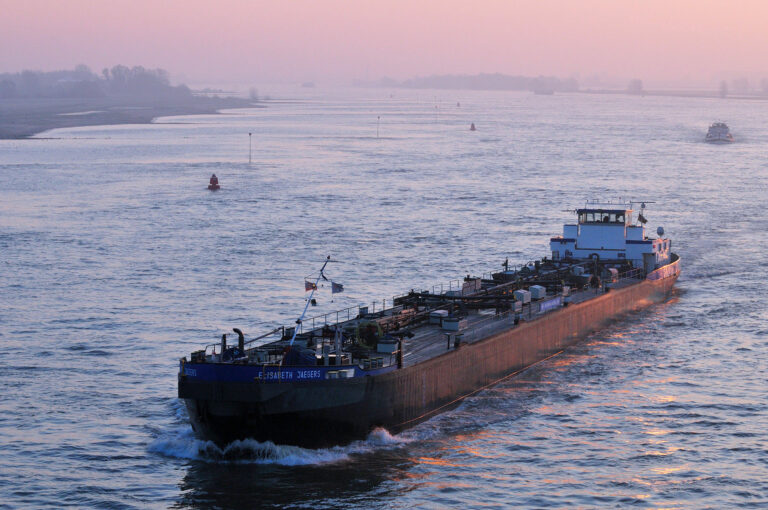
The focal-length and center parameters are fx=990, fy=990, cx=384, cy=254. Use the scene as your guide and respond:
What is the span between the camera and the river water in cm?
3152

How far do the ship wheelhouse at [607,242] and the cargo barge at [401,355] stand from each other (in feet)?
1.04

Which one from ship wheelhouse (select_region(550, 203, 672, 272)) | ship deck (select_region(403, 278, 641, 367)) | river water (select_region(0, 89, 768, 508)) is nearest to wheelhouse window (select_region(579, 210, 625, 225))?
ship wheelhouse (select_region(550, 203, 672, 272))

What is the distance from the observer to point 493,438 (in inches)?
1407

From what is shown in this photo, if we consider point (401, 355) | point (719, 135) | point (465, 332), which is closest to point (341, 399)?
point (401, 355)

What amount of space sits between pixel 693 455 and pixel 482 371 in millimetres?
9605

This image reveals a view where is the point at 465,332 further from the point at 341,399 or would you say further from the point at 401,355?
the point at 341,399

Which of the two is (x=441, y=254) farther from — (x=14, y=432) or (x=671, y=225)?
(x=14, y=432)

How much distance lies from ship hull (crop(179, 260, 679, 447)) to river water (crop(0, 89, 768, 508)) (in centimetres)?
61

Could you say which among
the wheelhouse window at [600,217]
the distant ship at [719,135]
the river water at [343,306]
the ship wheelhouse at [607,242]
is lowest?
the river water at [343,306]

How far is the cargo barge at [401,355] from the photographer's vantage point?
31.6 m

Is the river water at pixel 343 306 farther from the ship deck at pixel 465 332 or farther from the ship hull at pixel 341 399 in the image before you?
the ship deck at pixel 465 332

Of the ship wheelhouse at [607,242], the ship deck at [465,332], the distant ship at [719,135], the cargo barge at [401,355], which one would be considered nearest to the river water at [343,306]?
the cargo barge at [401,355]

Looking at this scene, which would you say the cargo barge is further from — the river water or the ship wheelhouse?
the river water

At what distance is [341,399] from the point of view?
107 ft
